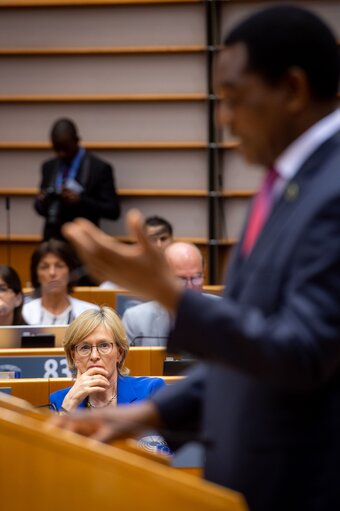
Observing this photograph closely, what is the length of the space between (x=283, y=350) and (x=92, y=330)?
264 cm

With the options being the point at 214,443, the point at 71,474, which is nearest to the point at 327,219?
the point at 214,443

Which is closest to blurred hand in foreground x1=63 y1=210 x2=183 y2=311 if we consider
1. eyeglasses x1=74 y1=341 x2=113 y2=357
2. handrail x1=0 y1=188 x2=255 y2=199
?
eyeglasses x1=74 y1=341 x2=113 y2=357

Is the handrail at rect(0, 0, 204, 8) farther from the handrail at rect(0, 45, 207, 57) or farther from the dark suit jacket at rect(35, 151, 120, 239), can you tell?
the dark suit jacket at rect(35, 151, 120, 239)

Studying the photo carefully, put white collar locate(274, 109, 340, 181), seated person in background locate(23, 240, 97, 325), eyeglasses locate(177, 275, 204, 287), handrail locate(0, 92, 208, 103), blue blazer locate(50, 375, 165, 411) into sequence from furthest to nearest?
handrail locate(0, 92, 208, 103), seated person in background locate(23, 240, 97, 325), eyeglasses locate(177, 275, 204, 287), blue blazer locate(50, 375, 165, 411), white collar locate(274, 109, 340, 181)

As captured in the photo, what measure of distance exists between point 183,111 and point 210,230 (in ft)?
3.22

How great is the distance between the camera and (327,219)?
4.50 ft

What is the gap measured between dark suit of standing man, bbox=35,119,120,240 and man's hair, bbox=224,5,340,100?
6.56 m

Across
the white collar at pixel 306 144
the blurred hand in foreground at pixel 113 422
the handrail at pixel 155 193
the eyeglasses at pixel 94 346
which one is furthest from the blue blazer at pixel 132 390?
the handrail at pixel 155 193

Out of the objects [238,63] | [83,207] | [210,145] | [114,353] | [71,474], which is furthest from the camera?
[210,145]

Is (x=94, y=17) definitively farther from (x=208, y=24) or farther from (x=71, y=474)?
(x=71, y=474)

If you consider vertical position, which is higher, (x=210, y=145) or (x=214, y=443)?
(x=210, y=145)

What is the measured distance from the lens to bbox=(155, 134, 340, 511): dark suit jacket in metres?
1.35

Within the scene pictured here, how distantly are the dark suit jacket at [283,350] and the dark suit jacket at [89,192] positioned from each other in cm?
670

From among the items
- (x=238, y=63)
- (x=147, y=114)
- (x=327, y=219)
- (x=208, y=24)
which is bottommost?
(x=327, y=219)
